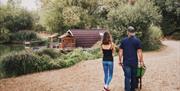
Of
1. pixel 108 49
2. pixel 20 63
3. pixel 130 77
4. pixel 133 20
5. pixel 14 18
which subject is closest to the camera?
pixel 130 77

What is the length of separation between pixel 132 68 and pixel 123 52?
515mm

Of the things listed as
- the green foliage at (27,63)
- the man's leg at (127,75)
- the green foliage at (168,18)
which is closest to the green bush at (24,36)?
the green foliage at (168,18)

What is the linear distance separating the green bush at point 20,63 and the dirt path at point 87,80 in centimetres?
85

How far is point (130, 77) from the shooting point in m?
10.6

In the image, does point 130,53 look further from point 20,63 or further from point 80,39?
point 80,39

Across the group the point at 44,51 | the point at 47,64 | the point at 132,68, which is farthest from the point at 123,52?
the point at 44,51

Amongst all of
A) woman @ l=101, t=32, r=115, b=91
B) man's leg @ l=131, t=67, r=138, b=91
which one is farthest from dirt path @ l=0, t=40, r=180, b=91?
woman @ l=101, t=32, r=115, b=91

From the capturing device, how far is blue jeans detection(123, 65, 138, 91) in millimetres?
10469

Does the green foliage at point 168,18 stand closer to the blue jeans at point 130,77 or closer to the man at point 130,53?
the blue jeans at point 130,77

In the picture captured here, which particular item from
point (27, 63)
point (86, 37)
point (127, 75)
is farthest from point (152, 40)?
point (127, 75)

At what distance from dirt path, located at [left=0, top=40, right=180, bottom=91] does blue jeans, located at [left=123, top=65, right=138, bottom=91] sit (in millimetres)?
973

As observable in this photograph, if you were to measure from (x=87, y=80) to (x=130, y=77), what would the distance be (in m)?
4.11

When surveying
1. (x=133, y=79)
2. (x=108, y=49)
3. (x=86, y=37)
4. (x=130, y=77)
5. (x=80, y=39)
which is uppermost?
(x=108, y=49)

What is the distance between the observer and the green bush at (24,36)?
160ft
